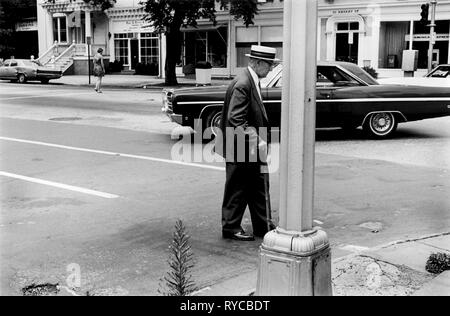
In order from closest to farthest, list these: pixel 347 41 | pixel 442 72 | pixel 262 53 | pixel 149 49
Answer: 1. pixel 262 53
2. pixel 442 72
3. pixel 347 41
4. pixel 149 49

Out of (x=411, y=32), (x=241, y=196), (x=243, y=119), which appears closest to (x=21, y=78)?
(x=411, y=32)

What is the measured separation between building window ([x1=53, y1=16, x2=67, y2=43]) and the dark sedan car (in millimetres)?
40570

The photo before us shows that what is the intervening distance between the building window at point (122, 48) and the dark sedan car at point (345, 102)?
3580 centimetres

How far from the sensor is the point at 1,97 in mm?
24234

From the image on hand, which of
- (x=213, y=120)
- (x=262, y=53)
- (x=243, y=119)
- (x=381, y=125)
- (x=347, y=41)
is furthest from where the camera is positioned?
(x=347, y=41)

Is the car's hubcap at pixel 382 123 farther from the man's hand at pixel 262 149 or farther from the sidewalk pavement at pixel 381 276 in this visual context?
the man's hand at pixel 262 149

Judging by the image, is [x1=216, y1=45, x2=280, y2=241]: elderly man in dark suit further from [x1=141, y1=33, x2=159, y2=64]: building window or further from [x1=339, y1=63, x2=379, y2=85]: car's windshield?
[x1=141, y1=33, x2=159, y2=64]: building window

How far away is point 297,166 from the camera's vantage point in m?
3.90

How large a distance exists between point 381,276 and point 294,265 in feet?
4.37

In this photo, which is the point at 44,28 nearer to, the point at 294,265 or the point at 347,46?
the point at 347,46

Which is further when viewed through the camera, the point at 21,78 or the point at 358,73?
the point at 21,78

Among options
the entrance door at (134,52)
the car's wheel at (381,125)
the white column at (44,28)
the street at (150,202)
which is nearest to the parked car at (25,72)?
the entrance door at (134,52)

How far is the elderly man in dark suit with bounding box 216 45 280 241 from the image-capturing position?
231 inches

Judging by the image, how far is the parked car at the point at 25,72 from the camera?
3719cm
